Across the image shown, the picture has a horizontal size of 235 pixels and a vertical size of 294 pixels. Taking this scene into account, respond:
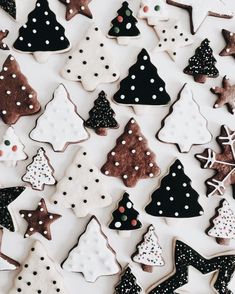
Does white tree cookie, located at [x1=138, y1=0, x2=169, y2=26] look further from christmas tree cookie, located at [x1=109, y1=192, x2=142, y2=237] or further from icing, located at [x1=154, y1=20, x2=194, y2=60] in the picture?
christmas tree cookie, located at [x1=109, y1=192, x2=142, y2=237]

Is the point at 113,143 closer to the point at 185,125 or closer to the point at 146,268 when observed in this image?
the point at 185,125

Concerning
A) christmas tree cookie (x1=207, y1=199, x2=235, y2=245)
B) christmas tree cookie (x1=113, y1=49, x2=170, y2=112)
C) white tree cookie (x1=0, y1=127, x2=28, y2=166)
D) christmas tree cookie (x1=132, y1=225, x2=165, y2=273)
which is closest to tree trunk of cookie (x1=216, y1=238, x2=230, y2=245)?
christmas tree cookie (x1=207, y1=199, x2=235, y2=245)

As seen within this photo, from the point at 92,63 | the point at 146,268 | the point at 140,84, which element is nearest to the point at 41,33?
the point at 92,63

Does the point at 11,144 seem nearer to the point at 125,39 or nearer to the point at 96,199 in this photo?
the point at 96,199

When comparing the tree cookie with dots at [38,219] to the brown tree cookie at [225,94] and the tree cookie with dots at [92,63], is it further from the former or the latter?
the brown tree cookie at [225,94]

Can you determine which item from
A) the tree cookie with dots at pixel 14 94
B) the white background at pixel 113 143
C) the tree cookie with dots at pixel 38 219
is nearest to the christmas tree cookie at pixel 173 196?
the white background at pixel 113 143
